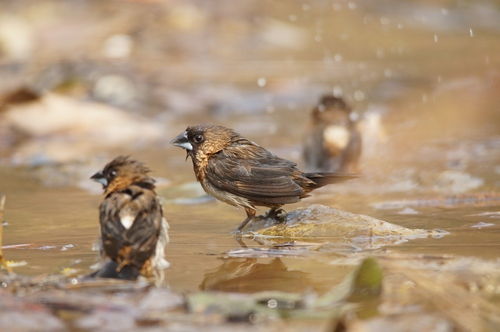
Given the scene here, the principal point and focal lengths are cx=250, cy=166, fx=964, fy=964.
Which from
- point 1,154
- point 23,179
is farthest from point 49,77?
point 23,179

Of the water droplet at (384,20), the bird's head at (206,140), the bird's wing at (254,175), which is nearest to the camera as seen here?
the bird's wing at (254,175)

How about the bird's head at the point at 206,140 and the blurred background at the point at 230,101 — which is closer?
the bird's head at the point at 206,140

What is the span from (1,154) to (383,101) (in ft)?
19.6

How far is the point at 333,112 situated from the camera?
9883 mm

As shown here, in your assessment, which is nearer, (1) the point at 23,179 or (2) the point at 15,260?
(2) the point at 15,260

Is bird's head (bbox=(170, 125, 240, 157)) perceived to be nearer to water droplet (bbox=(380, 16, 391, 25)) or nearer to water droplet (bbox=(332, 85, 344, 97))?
water droplet (bbox=(332, 85, 344, 97))

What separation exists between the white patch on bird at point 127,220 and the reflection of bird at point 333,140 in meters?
5.40

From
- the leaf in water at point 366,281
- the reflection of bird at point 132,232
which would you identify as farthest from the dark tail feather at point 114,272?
the leaf in water at point 366,281

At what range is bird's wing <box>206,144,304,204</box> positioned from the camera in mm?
5992

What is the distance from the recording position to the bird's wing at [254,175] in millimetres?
5992

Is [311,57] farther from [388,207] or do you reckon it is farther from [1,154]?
[388,207]

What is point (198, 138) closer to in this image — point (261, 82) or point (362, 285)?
point (362, 285)

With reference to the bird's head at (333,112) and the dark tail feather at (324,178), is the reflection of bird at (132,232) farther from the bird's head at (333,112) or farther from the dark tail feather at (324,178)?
the bird's head at (333,112)

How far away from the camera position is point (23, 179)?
8.98 metres
